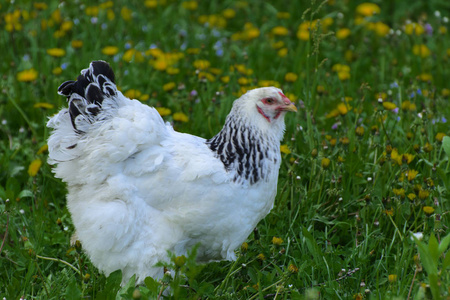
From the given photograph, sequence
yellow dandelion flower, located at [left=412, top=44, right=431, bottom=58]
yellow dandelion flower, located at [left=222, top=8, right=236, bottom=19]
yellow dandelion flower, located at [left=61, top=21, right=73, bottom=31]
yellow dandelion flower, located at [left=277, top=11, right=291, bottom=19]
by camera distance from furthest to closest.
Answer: yellow dandelion flower, located at [left=222, top=8, right=236, bottom=19], yellow dandelion flower, located at [left=277, top=11, right=291, bottom=19], yellow dandelion flower, located at [left=412, top=44, right=431, bottom=58], yellow dandelion flower, located at [left=61, top=21, right=73, bottom=31]

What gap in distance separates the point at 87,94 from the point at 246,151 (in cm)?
82

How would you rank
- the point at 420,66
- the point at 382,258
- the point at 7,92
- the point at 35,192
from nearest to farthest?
the point at 382,258, the point at 35,192, the point at 7,92, the point at 420,66

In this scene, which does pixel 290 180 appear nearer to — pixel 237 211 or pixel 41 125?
pixel 237 211

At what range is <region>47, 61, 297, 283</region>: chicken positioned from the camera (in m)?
2.95

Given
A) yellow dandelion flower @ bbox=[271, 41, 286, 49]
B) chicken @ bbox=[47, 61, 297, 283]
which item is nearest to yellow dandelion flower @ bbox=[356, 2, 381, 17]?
yellow dandelion flower @ bbox=[271, 41, 286, 49]

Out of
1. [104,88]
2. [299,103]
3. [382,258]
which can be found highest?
[104,88]

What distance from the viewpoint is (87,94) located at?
308cm

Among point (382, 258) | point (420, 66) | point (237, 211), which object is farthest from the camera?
point (420, 66)

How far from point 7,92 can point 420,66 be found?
3.43m

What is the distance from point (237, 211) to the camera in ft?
9.73

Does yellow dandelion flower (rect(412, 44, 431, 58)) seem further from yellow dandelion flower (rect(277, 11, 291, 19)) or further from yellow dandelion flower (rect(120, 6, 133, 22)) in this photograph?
yellow dandelion flower (rect(120, 6, 133, 22))

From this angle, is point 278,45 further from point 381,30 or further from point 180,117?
point 180,117

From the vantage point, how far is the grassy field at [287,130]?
3.12 meters

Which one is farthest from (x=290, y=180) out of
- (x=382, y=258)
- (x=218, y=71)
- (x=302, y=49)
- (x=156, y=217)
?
(x=302, y=49)
